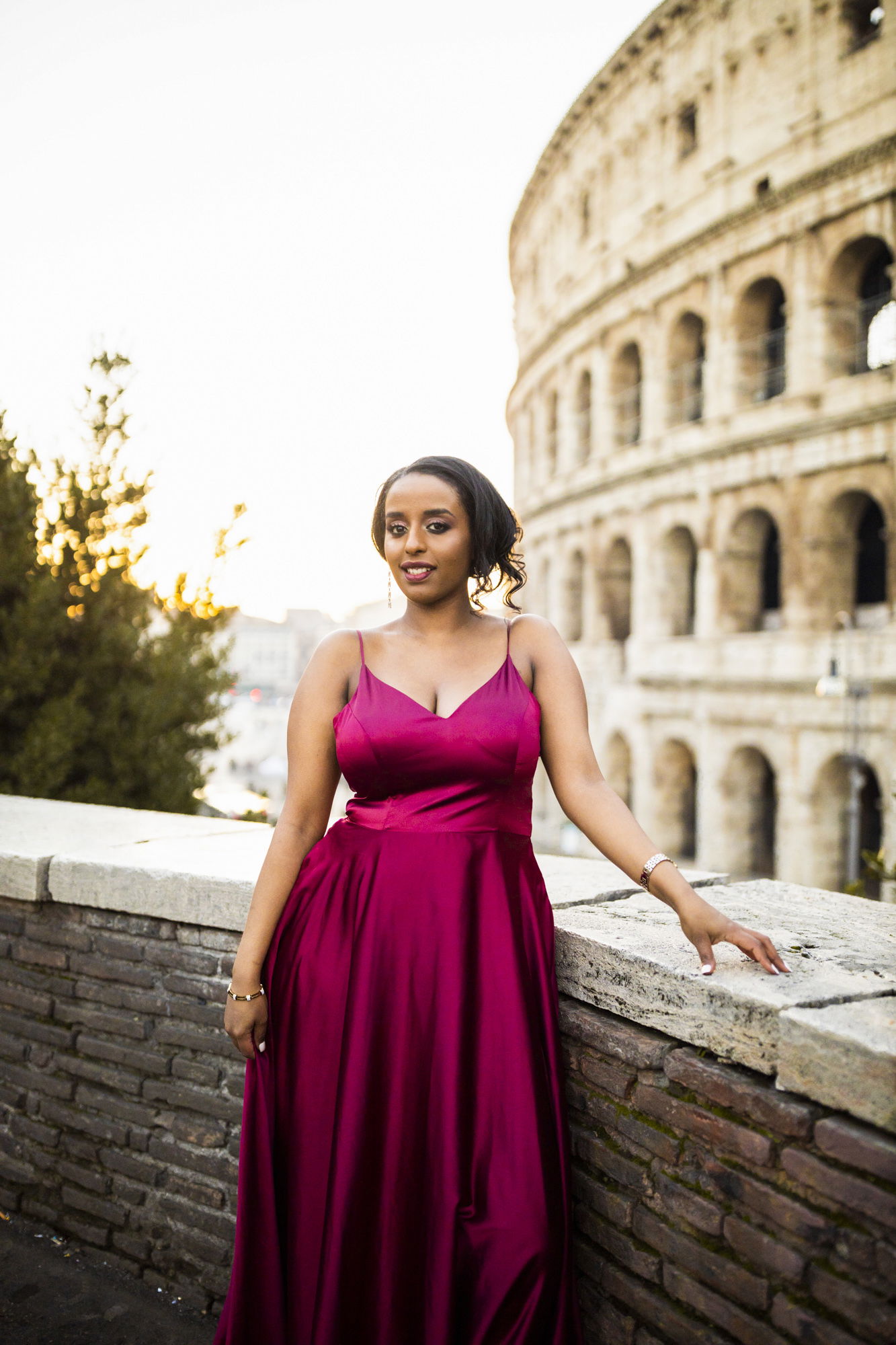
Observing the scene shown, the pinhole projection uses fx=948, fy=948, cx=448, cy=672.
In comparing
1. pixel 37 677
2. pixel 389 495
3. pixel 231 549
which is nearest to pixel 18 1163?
pixel 389 495

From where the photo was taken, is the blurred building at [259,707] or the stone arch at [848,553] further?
the stone arch at [848,553]

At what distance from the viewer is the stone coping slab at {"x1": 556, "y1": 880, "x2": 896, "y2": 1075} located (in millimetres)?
1843

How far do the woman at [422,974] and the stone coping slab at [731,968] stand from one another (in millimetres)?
84

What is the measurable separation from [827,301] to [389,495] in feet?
54.8

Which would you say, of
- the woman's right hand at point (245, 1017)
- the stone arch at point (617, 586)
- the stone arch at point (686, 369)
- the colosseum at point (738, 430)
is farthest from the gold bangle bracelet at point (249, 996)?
the stone arch at point (617, 586)

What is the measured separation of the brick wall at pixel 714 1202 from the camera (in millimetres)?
1636

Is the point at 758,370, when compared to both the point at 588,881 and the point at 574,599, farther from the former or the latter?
the point at 588,881

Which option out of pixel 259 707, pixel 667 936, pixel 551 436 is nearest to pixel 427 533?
pixel 667 936

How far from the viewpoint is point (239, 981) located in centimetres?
230

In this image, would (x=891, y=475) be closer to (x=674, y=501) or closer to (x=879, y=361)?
(x=879, y=361)

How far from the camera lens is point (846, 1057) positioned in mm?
1639

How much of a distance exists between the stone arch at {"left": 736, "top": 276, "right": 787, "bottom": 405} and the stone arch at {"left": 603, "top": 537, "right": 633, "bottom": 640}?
4789 millimetres

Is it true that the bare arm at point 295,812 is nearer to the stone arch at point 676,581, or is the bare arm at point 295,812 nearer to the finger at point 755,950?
the finger at point 755,950

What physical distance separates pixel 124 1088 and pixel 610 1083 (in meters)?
1.66
